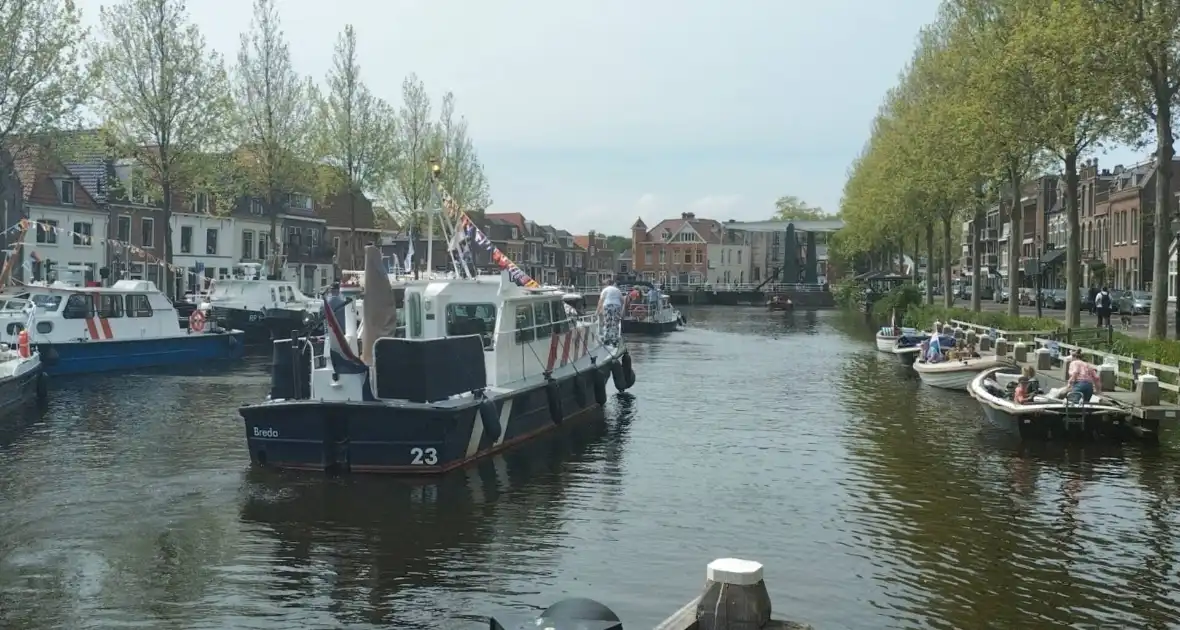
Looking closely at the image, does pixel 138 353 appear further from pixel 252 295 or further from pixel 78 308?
pixel 252 295

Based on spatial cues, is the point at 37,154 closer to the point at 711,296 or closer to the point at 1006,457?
the point at 1006,457

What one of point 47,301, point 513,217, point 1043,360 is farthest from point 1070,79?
point 513,217

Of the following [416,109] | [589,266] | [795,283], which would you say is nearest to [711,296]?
[795,283]

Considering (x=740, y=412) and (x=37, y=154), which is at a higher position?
(x=37, y=154)

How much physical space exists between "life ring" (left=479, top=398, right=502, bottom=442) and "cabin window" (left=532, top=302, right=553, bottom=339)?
13.7 ft

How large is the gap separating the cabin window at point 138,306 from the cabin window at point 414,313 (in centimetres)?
1846

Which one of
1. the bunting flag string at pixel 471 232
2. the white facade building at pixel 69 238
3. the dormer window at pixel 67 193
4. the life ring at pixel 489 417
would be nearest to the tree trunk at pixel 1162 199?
→ the bunting flag string at pixel 471 232

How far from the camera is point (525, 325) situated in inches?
867

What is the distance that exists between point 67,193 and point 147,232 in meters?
6.91

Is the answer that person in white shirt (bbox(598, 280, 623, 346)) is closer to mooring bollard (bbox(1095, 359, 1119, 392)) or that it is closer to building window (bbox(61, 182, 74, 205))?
mooring bollard (bbox(1095, 359, 1119, 392))

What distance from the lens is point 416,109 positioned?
6662 cm

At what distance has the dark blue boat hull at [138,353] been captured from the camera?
3253 cm

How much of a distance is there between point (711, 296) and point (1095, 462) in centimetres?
9081

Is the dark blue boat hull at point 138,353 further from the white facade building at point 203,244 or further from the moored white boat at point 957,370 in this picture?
the white facade building at point 203,244
